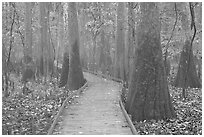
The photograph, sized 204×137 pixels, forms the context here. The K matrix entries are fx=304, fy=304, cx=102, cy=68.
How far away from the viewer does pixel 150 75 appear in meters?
9.84

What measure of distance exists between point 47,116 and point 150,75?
12.0ft

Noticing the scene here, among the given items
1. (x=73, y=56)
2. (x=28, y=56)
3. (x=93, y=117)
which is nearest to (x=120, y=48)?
(x=73, y=56)

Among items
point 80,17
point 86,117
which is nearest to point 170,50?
point 86,117

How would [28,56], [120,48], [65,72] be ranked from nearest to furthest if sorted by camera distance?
[65,72] → [28,56] → [120,48]

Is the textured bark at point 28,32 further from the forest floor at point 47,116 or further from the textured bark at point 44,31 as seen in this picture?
the forest floor at point 47,116

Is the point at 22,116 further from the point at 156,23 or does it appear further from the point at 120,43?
the point at 120,43

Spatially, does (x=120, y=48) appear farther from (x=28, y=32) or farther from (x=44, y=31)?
(x=28, y=32)

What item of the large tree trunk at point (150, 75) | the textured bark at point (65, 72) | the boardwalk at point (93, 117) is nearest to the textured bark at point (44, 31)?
the textured bark at point (65, 72)

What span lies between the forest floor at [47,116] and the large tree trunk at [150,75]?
0.38 meters

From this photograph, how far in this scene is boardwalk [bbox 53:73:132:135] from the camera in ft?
27.4

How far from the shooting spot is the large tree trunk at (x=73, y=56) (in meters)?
16.2

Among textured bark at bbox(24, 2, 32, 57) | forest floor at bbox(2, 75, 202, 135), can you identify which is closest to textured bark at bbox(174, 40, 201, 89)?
forest floor at bbox(2, 75, 202, 135)

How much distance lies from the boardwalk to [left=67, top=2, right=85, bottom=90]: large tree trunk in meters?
2.71

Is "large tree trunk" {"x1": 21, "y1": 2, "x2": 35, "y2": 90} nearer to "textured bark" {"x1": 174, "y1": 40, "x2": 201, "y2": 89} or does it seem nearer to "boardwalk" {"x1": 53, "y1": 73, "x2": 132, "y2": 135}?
"boardwalk" {"x1": 53, "y1": 73, "x2": 132, "y2": 135}
